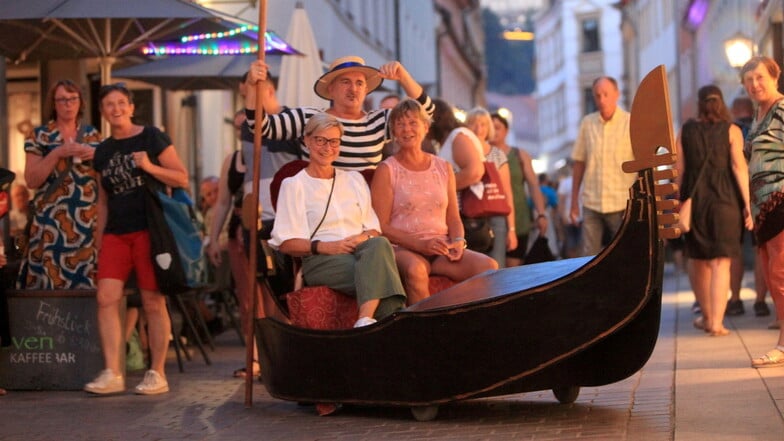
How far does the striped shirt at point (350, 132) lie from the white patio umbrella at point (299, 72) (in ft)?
11.7

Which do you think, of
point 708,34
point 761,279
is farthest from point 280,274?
point 708,34

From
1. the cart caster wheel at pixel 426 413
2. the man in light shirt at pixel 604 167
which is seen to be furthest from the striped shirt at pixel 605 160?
the cart caster wheel at pixel 426 413

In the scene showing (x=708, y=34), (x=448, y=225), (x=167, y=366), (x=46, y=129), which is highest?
(x=708, y=34)

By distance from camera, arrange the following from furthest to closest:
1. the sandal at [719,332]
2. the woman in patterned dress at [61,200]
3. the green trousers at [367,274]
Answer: the sandal at [719,332], the woman in patterned dress at [61,200], the green trousers at [367,274]

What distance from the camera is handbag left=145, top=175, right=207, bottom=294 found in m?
10.3

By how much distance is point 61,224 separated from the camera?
1119 centimetres

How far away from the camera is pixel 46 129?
11.1 m

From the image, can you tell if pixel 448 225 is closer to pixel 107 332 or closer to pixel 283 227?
pixel 283 227

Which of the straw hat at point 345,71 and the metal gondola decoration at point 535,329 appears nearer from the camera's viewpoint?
the metal gondola decoration at point 535,329

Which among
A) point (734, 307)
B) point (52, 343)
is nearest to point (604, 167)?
point (734, 307)

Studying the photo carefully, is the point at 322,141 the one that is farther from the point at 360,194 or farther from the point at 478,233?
the point at 478,233

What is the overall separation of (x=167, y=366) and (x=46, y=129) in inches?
93.0

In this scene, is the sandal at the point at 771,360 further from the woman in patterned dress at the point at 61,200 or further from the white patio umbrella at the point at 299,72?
the white patio umbrella at the point at 299,72

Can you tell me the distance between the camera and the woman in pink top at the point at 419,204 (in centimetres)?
922
